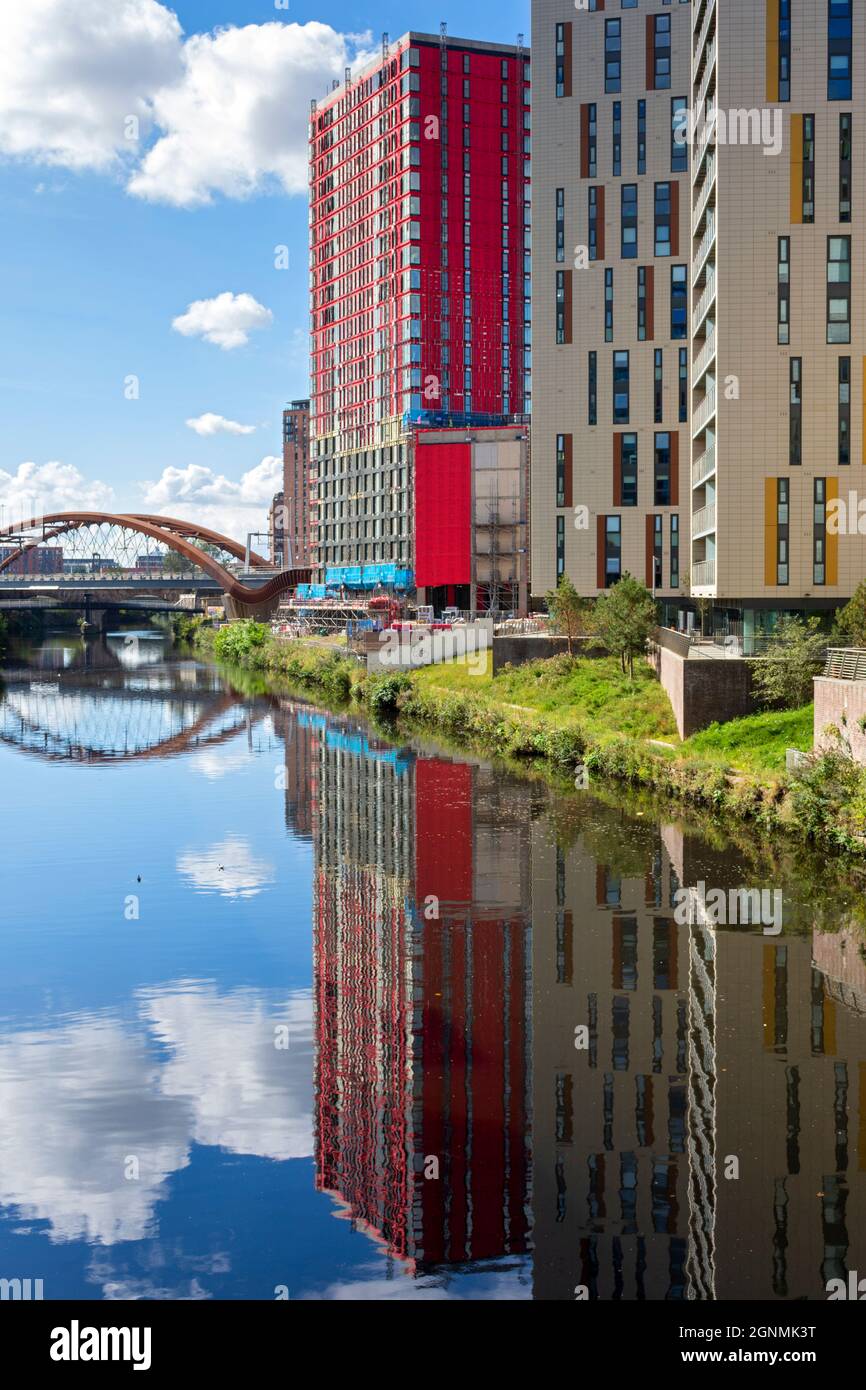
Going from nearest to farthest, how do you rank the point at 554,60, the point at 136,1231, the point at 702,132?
the point at 136,1231 < the point at 702,132 < the point at 554,60

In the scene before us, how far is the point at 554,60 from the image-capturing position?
247ft

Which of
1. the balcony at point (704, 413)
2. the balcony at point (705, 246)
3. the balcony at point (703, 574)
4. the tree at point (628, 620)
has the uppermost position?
the balcony at point (705, 246)

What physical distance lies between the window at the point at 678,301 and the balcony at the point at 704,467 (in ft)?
33.6

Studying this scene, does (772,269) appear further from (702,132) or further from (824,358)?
(702,132)

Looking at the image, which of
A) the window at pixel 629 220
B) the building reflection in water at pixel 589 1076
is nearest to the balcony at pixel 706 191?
the window at pixel 629 220

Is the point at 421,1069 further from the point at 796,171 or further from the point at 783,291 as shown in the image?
the point at 796,171

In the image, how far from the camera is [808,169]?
173 feet

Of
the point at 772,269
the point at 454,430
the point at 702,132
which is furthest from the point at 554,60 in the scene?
the point at 454,430

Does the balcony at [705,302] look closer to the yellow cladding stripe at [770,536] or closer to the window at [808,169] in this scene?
the window at [808,169]

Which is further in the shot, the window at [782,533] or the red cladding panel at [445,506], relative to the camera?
the red cladding panel at [445,506]

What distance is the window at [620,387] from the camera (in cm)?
7581

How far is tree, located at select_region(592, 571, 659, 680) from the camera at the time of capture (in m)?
57.2

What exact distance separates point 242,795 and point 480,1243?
32400 mm

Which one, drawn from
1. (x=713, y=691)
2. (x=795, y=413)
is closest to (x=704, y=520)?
(x=795, y=413)
